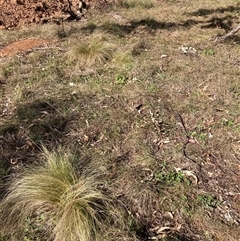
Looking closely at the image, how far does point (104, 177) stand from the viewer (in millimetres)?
3615

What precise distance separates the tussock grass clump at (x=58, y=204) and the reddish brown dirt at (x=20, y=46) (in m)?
3.88

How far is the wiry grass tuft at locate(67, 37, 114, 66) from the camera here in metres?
6.06

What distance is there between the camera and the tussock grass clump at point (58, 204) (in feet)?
9.68

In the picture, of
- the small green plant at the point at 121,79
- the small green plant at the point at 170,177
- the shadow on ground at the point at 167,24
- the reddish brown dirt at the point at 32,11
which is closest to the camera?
the small green plant at the point at 170,177

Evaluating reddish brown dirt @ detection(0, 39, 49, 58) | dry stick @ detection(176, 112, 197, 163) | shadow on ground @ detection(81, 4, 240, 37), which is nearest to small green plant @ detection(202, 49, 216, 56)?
shadow on ground @ detection(81, 4, 240, 37)

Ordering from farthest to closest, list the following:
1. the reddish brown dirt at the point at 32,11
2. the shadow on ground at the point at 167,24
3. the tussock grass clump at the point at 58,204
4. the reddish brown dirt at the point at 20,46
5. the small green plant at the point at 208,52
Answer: the reddish brown dirt at the point at 32,11 → the shadow on ground at the point at 167,24 → the reddish brown dirt at the point at 20,46 → the small green plant at the point at 208,52 → the tussock grass clump at the point at 58,204

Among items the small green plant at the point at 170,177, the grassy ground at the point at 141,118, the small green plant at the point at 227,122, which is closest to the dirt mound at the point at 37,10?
the grassy ground at the point at 141,118

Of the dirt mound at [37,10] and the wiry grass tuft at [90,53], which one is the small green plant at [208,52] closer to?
the wiry grass tuft at [90,53]

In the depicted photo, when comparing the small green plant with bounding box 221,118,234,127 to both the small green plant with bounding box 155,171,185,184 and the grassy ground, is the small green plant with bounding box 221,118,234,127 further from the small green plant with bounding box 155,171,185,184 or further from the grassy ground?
the small green plant with bounding box 155,171,185,184

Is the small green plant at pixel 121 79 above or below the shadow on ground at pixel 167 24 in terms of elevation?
above

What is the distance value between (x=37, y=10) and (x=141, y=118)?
5.71m

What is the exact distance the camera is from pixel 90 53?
614cm

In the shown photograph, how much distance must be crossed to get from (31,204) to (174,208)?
4.30ft

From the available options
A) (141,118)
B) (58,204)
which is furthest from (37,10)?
(58,204)
